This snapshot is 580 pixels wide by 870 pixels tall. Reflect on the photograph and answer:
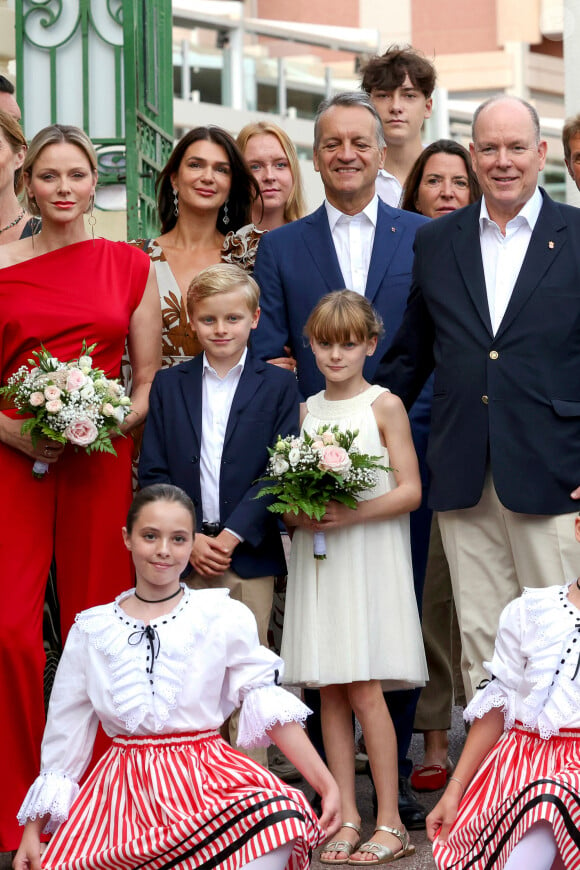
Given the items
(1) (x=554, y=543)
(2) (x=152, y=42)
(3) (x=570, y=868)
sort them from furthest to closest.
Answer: (2) (x=152, y=42) → (1) (x=554, y=543) → (3) (x=570, y=868)

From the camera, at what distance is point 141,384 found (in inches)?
230

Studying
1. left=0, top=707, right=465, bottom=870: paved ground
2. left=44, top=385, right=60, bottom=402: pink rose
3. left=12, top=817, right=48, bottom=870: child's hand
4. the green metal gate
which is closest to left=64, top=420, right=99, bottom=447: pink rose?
left=44, top=385, right=60, bottom=402: pink rose

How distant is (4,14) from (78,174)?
402 centimetres

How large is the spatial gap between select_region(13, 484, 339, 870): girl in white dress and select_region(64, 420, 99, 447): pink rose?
0.42 metres

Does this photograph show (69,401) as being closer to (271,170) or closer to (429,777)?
(429,777)

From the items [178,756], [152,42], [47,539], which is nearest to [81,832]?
[178,756]

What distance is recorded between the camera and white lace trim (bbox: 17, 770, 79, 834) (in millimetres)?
4582

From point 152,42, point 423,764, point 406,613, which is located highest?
point 152,42

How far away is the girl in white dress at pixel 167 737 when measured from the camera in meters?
4.39

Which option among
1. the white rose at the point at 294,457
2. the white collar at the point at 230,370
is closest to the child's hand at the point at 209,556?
the white rose at the point at 294,457

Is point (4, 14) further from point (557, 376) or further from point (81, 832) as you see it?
point (81, 832)

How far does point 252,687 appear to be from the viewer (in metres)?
4.73

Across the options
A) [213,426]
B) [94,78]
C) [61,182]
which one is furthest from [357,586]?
[94,78]

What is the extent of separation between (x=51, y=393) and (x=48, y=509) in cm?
56
